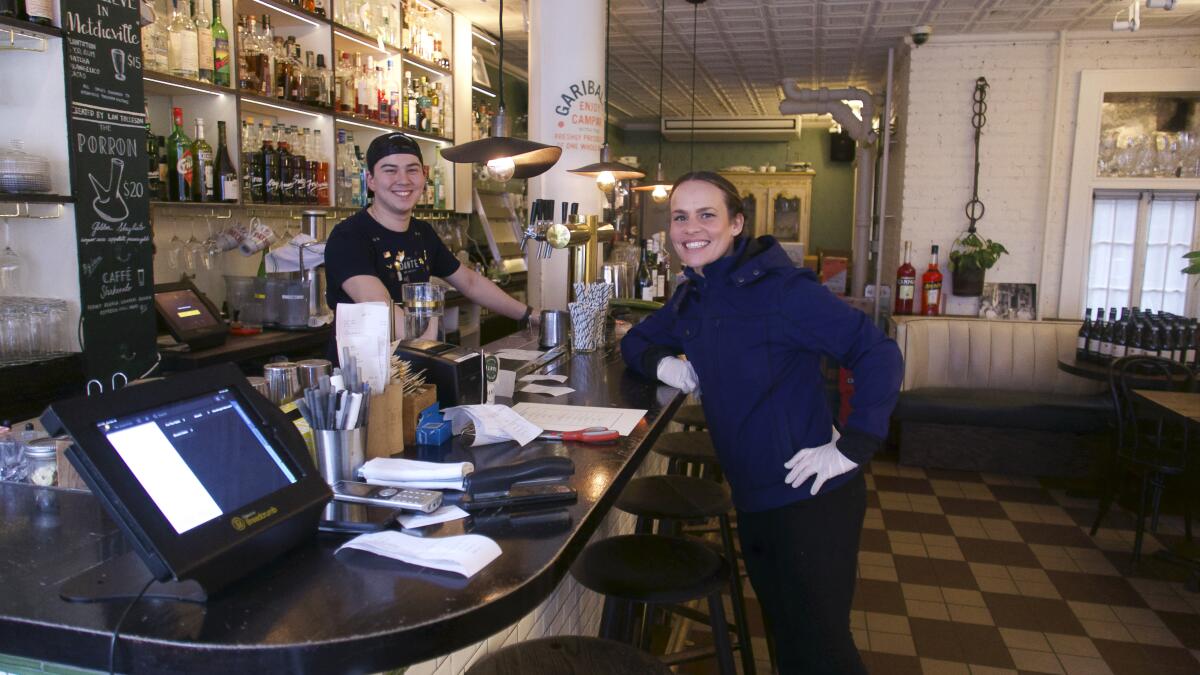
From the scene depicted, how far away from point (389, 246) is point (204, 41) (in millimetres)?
1675

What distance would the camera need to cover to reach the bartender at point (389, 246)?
3.17m

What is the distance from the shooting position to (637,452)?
1.89 m

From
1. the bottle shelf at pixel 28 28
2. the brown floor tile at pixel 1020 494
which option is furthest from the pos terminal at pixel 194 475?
the brown floor tile at pixel 1020 494

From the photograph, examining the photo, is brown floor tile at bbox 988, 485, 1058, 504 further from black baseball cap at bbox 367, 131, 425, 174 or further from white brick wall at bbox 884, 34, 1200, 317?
black baseball cap at bbox 367, 131, 425, 174

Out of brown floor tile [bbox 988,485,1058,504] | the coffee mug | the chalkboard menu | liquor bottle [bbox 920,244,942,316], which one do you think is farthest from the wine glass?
liquor bottle [bbox 920,244,942,316]

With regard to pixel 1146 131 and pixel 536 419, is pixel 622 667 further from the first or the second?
pixel 1146 131

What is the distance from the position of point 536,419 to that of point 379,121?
3.97 m

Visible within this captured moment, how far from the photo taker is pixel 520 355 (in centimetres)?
318

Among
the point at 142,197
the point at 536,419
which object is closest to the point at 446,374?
the point at 536,419

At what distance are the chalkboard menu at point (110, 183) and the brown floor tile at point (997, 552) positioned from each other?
3944 millimetres

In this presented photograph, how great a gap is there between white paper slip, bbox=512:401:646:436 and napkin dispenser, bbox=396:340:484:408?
175mm

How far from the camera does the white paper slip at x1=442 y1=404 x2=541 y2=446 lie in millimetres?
1875

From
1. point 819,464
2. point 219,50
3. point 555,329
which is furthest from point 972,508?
point 219,50

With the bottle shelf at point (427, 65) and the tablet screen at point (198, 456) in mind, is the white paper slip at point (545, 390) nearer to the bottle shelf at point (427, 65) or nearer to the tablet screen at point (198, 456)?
the tablet screen at point (198, 456)
